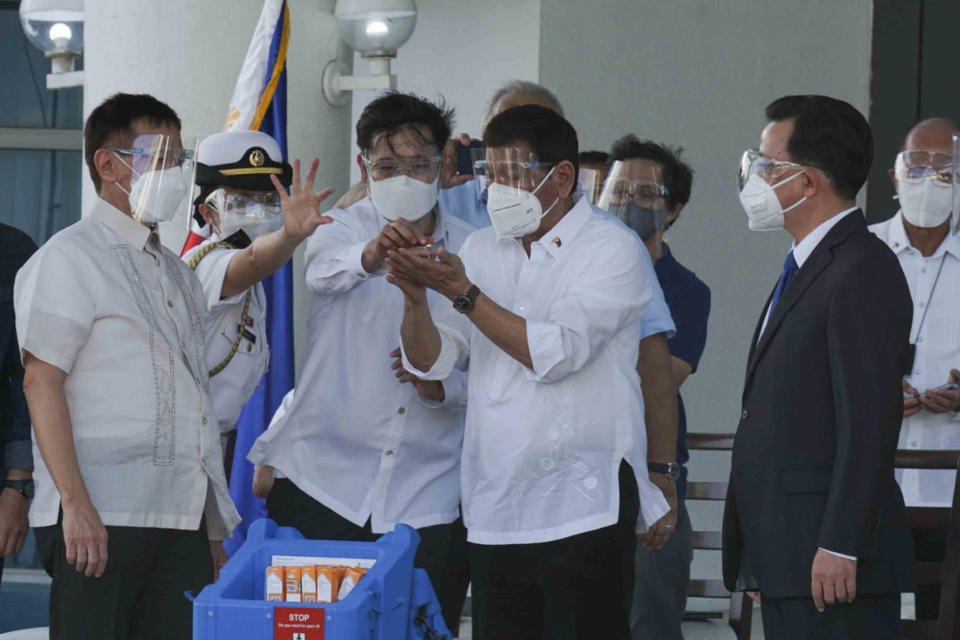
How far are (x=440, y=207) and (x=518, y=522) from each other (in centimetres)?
83

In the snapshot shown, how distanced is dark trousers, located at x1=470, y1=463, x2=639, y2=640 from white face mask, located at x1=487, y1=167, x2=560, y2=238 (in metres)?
0.53

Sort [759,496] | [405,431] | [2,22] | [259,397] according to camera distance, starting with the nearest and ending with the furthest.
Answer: [759,496], [405,431], [259,397], [2,22]

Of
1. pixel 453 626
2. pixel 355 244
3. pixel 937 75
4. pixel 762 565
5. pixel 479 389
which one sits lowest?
pixel 453 626

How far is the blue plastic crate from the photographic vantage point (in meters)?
2.41

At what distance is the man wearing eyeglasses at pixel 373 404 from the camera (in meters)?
3.19

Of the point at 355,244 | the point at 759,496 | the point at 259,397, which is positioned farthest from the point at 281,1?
the point at 759,496

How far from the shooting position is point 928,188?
3865 millimetres

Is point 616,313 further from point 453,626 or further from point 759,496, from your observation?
point 453,626

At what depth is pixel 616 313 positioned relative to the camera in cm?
287

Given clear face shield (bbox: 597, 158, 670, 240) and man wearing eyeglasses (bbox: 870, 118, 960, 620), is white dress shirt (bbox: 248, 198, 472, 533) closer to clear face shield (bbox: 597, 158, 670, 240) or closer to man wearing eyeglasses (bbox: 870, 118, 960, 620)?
clear face shield (bbox: 597, 158, 670, 240)

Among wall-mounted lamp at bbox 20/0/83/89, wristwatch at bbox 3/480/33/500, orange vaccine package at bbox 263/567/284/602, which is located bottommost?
orange vaccine package at bbox 263/567/284/602

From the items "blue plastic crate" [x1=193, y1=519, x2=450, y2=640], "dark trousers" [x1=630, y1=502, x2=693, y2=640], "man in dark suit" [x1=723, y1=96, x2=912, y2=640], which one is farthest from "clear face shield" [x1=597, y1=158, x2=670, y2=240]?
"blue plastic crate" [x1=193, y1=519, x2=450, y2=640]

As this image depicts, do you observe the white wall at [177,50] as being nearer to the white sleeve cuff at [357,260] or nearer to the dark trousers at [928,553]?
the white sleeve cuff at [357,260]

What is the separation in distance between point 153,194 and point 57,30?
247cm
